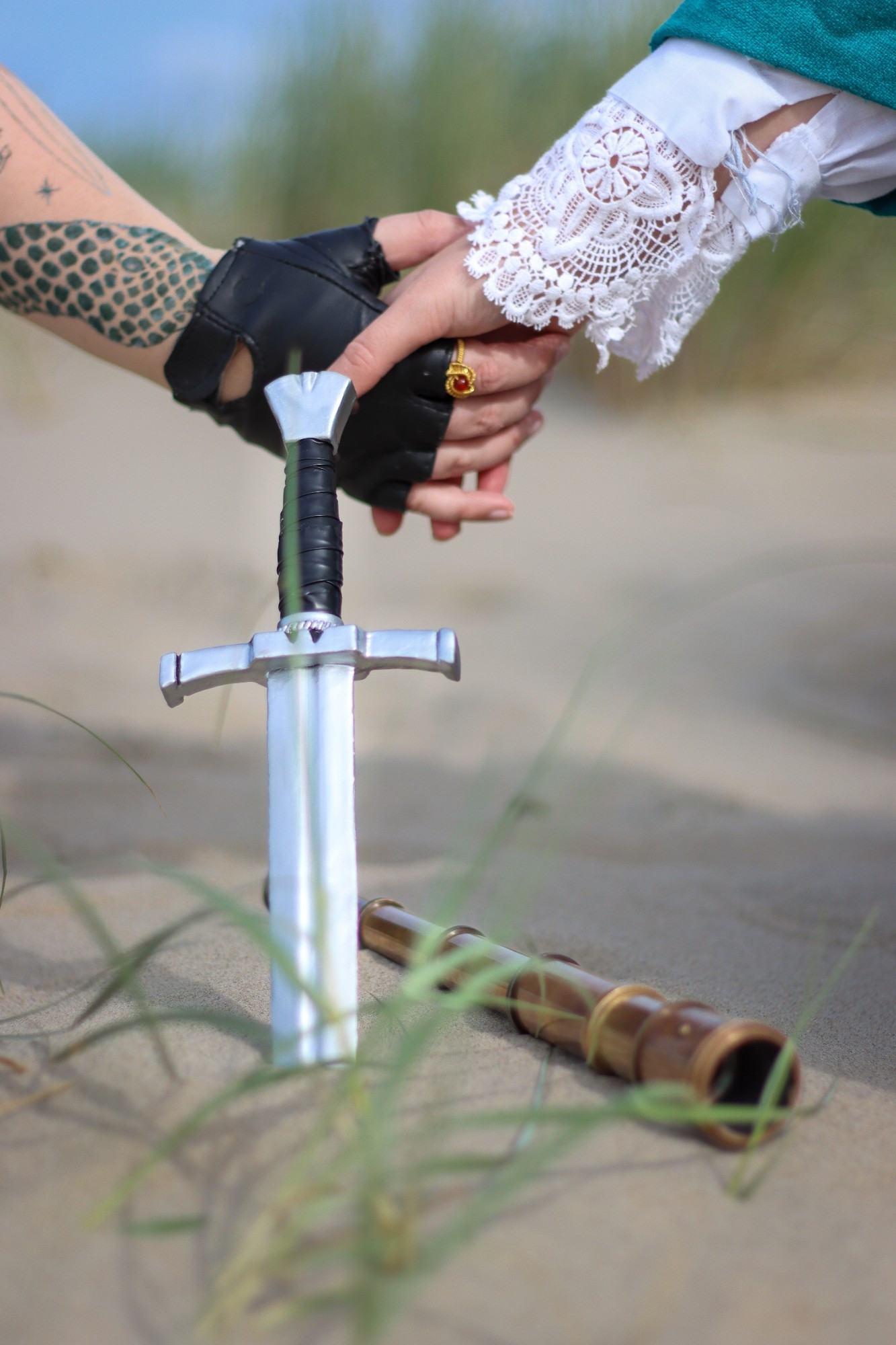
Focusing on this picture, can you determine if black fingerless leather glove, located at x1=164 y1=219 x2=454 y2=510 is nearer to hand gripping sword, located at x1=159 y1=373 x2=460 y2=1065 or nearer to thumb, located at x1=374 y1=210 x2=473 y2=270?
thumb, located at x1=374 y1=210 x2=473 y2=270

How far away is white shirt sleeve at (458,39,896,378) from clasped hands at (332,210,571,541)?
0.23 ft

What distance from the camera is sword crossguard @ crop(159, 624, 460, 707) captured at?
3.32ft

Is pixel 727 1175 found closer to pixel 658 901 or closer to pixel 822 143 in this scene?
pixel 658 901

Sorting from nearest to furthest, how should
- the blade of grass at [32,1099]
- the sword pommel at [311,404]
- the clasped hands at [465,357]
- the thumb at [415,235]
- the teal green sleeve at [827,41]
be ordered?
the blade of grass at [32,1099] < the sword pommel at [311,404] < the teal green sleeve at [827,41] < the clasped hands at [465,357] < the thumb at [415,235]

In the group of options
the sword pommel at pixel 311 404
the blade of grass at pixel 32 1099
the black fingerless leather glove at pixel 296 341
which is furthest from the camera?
the black fingerless leather glove at pixel 296 341

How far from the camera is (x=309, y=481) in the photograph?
3.64ft

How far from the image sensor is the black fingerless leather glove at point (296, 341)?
1.56m

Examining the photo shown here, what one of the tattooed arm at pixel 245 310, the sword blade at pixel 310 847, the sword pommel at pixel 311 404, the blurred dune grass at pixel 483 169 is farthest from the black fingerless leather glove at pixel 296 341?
the blurred dune grass at pixel 483 169

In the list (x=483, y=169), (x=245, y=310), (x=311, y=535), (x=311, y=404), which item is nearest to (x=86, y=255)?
(x=245, y=310)

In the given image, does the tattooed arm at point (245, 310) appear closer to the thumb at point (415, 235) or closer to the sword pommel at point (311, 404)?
the thumb at point (415, 235)

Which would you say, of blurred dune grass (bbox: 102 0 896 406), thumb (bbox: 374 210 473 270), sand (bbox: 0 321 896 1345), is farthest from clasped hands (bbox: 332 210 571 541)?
blurred dune grass (bbox: 102 0 896 406)

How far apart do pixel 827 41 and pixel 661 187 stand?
9.4 inches

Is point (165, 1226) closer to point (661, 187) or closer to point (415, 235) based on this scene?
point (661, 187)

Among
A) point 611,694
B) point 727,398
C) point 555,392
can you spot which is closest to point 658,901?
point 611,694
